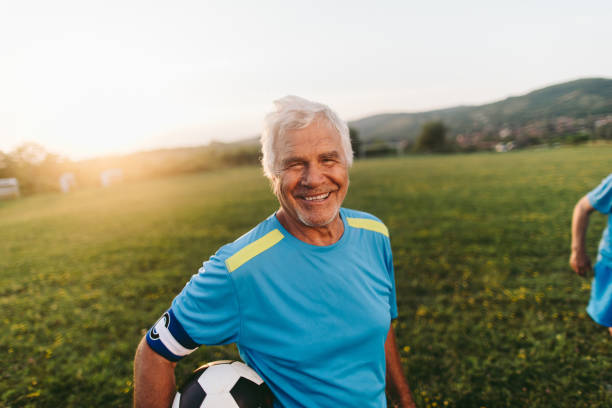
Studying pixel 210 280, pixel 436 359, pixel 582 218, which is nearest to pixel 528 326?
pixel 436 359

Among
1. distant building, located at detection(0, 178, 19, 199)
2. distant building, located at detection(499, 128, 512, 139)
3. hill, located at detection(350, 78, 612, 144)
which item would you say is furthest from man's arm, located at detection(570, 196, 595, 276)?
distant building, located at detection(499, 128, 512, 139)

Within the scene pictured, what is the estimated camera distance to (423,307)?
475 centimetres

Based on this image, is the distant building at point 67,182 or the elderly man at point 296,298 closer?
the elderly man at point 296,298

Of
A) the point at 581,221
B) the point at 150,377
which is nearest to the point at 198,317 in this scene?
the point at 150,377

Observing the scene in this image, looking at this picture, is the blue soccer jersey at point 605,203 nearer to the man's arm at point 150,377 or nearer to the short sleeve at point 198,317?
the short sleeve at point 198,317

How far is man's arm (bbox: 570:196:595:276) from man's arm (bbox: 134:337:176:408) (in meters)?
3.40

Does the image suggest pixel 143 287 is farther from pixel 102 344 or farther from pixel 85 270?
pixel 85 270

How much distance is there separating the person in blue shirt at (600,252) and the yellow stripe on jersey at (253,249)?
2700mm

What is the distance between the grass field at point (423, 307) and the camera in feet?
10.9

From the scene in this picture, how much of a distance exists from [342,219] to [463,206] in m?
11.1

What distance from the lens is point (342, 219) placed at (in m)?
1.84

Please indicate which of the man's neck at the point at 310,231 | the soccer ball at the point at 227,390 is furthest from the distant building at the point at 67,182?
the man's neck at the point at 310,231

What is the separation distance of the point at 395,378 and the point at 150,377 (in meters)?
1.48

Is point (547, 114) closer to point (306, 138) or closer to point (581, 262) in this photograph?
point (581, 262)
